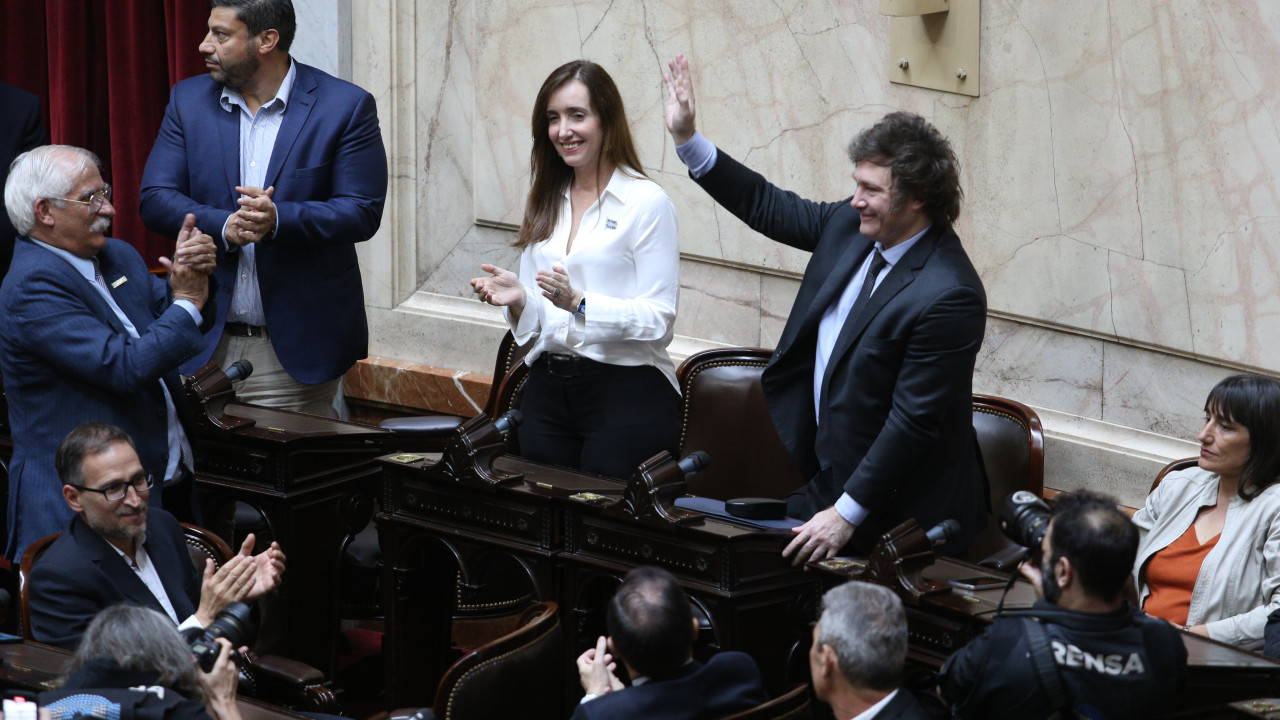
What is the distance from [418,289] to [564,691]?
2937mm

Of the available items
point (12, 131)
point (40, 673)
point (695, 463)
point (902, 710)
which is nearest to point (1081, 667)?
point (902, 710)

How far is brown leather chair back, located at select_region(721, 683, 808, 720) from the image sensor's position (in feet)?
8.66

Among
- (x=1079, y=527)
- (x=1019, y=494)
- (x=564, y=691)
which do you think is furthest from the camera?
(x=564, y=691)

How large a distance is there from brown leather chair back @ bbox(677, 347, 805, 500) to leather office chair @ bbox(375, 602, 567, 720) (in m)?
1.34

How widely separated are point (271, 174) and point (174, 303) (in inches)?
33.7

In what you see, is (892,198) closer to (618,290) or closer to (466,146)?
(618,290)

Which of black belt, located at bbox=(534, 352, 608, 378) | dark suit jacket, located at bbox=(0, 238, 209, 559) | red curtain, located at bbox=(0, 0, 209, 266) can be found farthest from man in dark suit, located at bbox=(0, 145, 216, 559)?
red curtain, located at bbox=(0, 0, 209, 266)

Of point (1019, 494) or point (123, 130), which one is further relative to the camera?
point (123, 130)

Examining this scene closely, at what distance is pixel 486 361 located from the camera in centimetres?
595

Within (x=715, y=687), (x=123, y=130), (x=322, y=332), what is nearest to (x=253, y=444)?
(x=322, y=332)

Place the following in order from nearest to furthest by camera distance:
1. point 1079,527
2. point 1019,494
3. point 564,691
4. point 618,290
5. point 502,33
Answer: point 1079,527
point 1019,494
point 564,691
point 618,290
point 502,33

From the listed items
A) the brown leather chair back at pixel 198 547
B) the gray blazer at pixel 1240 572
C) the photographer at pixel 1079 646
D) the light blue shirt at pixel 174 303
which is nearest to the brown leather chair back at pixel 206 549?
the brown leather chair back at pixel 198 547

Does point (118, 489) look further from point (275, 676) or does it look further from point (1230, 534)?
point (1230, 534)

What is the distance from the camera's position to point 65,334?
3.56m
